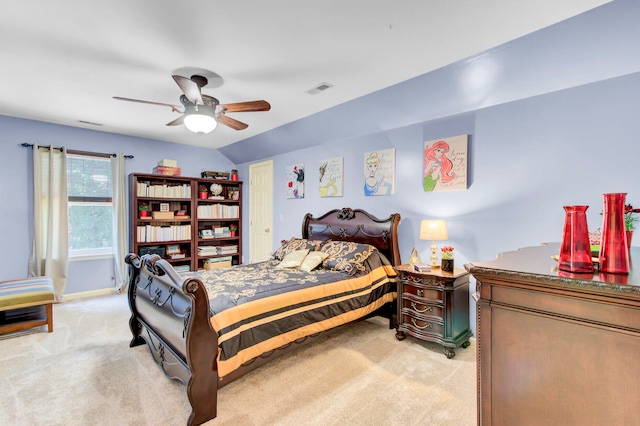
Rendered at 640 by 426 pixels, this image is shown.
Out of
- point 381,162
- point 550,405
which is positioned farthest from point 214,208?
point 550,405

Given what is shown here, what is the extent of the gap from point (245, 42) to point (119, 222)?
388 cm

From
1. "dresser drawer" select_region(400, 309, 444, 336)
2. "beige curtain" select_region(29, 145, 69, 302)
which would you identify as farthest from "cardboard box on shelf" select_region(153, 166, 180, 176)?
"dresser drawer" select_region(400, 309, 444, 336)

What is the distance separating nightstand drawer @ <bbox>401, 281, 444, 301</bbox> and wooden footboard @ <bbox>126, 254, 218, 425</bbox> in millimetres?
1849

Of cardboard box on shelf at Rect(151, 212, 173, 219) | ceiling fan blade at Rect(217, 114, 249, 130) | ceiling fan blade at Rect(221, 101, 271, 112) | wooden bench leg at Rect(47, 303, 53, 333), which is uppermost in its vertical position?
ceiling fan blade at Rect(221, 101, 271, 112)

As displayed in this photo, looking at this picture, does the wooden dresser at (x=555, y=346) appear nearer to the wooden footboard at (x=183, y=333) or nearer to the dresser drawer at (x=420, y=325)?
the wooden footboard at (x=183, y=333)

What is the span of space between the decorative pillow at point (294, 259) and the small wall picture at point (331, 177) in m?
1.06

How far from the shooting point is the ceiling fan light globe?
8.70 ft

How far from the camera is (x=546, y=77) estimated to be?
2371 millimetres

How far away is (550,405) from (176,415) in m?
2.01

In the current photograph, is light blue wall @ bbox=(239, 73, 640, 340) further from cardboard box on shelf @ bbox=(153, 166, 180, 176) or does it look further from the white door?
cardboard box on shelf @ bbox=(153, 166, 180, 176)

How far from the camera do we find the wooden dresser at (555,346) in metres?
0.77

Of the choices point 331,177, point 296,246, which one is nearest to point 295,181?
point 331,177

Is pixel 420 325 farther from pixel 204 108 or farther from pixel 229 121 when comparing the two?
pixel 204 108

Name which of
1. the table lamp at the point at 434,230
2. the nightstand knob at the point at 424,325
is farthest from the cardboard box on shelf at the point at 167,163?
the nightstand knob at the point at 424,325
